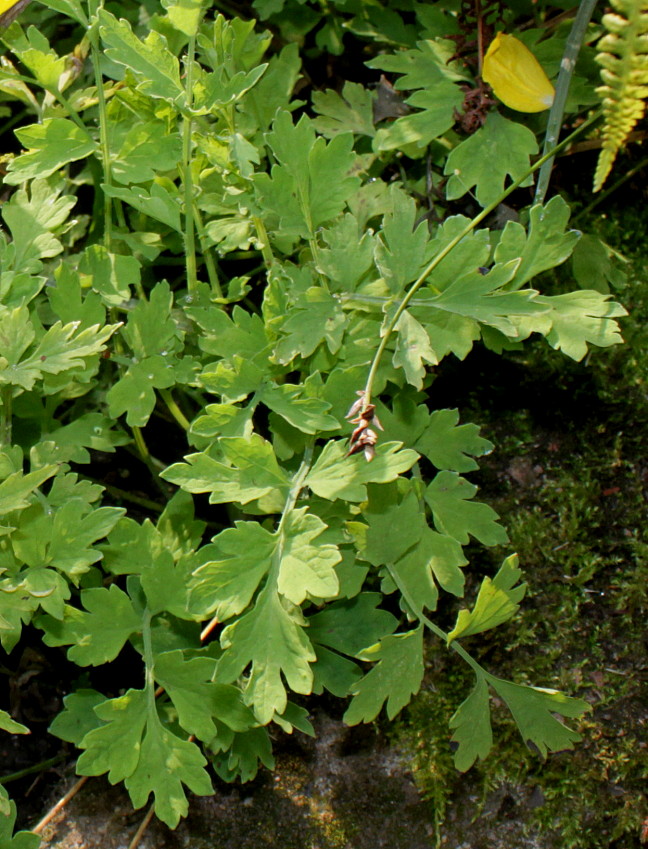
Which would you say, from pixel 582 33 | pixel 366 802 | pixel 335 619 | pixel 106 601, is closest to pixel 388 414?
pixel 335 619

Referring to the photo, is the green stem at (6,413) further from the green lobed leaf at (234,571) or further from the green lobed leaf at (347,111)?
the green lobed leaf at (347,111)

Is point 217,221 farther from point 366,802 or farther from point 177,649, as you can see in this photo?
point 366,802

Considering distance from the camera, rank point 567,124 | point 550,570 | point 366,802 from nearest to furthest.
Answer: point 366,802, point 550,570, point 567,124

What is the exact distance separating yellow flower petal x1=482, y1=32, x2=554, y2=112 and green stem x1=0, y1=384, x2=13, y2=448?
123 cm

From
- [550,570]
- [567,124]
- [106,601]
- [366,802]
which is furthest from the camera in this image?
[567,124]

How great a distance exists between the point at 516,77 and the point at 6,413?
1324 mm

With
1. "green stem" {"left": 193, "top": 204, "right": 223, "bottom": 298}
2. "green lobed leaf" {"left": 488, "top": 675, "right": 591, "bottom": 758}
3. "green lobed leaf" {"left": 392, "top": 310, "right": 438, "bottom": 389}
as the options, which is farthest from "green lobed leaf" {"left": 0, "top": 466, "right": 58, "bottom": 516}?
"green lobed leaf" {"left": 488, "top": 675, "right": 591, "bottom": 758}

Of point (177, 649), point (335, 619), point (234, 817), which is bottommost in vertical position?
point (234, 817)

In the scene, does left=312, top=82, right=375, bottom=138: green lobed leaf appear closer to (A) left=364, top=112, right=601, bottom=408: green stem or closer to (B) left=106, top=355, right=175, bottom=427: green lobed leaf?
(A) left=364, top=112, right=601, bottom=408: green stem

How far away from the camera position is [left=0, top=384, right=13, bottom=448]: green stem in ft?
5.20

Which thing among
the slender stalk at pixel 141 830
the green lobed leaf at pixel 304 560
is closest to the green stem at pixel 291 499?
the green lobed leaf at pixel 304 560

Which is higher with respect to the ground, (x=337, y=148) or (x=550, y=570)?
(x=337, y=148)

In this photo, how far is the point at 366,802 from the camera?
1619 millimetres

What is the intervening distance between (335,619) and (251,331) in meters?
0.62
